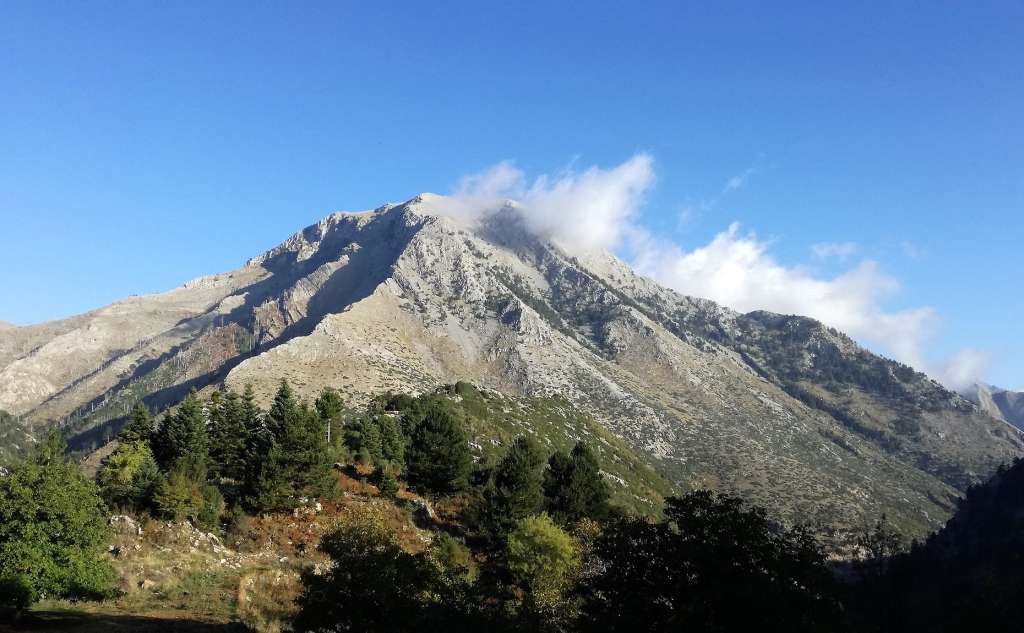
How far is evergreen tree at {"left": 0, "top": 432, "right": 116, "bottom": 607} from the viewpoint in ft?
75.2

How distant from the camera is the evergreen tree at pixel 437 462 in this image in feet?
192

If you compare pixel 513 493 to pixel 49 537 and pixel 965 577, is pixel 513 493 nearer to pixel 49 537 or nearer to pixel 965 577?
pixel 49 537

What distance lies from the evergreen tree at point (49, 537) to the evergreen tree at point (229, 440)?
84.2ft

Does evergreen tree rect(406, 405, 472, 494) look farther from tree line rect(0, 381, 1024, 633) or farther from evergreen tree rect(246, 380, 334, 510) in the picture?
evergreen tree rect(246, 380, 334, 510)

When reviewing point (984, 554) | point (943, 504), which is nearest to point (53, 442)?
point (984, 554)

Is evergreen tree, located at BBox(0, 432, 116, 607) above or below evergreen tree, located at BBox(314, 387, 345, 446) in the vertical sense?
below

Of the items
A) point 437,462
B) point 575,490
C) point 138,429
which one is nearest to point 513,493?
point 575,490

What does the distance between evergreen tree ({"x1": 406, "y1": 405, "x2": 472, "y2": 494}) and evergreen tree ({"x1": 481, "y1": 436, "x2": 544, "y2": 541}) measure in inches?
183

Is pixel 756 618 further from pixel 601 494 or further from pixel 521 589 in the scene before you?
pixel 601 494

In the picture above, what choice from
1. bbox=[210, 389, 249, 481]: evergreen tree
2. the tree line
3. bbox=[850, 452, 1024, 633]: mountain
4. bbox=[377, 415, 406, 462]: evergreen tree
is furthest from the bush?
bbox=[850, 452, 1024, 633]: mountain

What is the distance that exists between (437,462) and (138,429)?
104 ft

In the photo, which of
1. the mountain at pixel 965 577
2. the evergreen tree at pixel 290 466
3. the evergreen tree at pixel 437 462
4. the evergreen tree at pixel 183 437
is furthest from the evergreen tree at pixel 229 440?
the mountain at pixel 965 577

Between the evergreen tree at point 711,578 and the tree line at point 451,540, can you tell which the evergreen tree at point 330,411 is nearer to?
the tree line at point 451,540

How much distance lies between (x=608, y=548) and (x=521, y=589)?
18.5 metres
